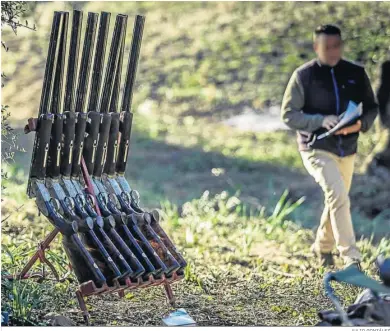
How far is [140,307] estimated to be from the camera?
7062 millimetres

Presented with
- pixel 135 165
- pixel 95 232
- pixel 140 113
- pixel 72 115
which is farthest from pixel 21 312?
pixel 140 113

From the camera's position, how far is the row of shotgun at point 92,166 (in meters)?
6.51

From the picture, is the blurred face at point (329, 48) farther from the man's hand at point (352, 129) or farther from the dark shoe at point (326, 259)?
the dark shoe at point (326, 259)

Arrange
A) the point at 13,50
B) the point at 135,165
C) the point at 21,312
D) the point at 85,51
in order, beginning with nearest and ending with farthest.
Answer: the point at 21,312, the point at 85,51, the point at 135,165, the point at 13,50

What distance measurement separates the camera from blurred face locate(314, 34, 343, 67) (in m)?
8.55

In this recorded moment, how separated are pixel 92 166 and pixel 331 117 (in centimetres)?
240

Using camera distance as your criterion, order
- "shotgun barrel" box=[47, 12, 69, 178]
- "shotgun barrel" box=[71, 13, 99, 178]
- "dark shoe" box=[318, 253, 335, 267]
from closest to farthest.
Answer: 1. "shotgun barrel" box=[47, 12, 69, 178]
2. "shotgun barrel" box=[71, 13, 99, 178]
3. "dark shoe" box=[318, 253, 335, 267]

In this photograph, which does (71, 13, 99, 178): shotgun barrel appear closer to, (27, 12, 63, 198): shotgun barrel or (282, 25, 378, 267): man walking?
(27, 12, 63, 198): shotgun barrel

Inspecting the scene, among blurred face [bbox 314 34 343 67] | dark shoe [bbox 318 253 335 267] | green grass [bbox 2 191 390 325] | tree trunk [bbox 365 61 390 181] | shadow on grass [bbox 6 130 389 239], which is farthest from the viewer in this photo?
tree trunk [bbox 365 61 390 181]

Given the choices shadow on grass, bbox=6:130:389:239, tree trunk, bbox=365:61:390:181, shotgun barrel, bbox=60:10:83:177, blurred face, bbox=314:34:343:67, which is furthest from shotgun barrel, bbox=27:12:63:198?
tree trunk, bbox=365:61:390:181

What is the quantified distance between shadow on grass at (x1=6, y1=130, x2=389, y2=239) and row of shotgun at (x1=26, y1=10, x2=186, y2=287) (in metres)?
4.05

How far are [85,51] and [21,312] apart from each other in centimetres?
179

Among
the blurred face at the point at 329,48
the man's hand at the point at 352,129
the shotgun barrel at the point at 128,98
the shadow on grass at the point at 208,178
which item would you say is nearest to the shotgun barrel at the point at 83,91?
the shotgun barrel at the point at 128,98

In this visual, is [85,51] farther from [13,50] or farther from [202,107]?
[13,50]
